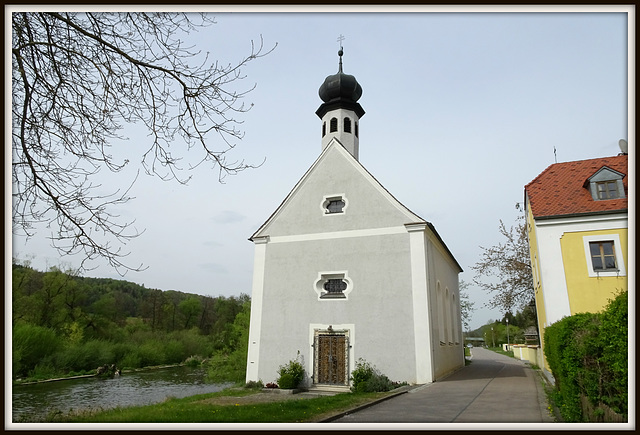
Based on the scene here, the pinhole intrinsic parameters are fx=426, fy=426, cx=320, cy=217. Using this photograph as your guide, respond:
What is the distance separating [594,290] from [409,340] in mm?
6872

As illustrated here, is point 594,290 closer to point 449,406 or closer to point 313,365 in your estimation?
point 449,406

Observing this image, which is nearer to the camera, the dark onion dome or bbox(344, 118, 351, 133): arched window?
bbox(344, 118, 351, 133): arched window

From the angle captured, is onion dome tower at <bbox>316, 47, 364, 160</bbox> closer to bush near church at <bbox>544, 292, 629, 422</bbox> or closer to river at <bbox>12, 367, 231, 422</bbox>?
river at <bbox>12, 367, 231, 422</bbox>

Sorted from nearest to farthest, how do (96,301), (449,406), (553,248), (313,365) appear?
(449,406)
(553,248)
(313,365)
(96,301)

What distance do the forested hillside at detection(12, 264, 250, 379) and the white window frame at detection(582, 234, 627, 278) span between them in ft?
80.7

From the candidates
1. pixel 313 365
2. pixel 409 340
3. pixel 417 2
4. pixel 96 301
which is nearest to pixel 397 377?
pixel 409 340

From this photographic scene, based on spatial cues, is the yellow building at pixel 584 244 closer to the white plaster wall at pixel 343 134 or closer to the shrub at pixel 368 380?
the shrub at pixel 368 380

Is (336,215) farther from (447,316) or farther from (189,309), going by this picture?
(189,309)

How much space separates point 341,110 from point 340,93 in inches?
38.3

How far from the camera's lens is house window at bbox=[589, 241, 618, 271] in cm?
1541

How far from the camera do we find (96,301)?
46.2m

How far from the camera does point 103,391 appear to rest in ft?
90.0

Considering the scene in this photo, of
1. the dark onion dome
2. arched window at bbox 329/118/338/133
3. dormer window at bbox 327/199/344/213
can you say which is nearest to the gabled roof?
dormer window at bbox 327/199/344/213

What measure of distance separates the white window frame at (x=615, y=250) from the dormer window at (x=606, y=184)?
5.74ft
